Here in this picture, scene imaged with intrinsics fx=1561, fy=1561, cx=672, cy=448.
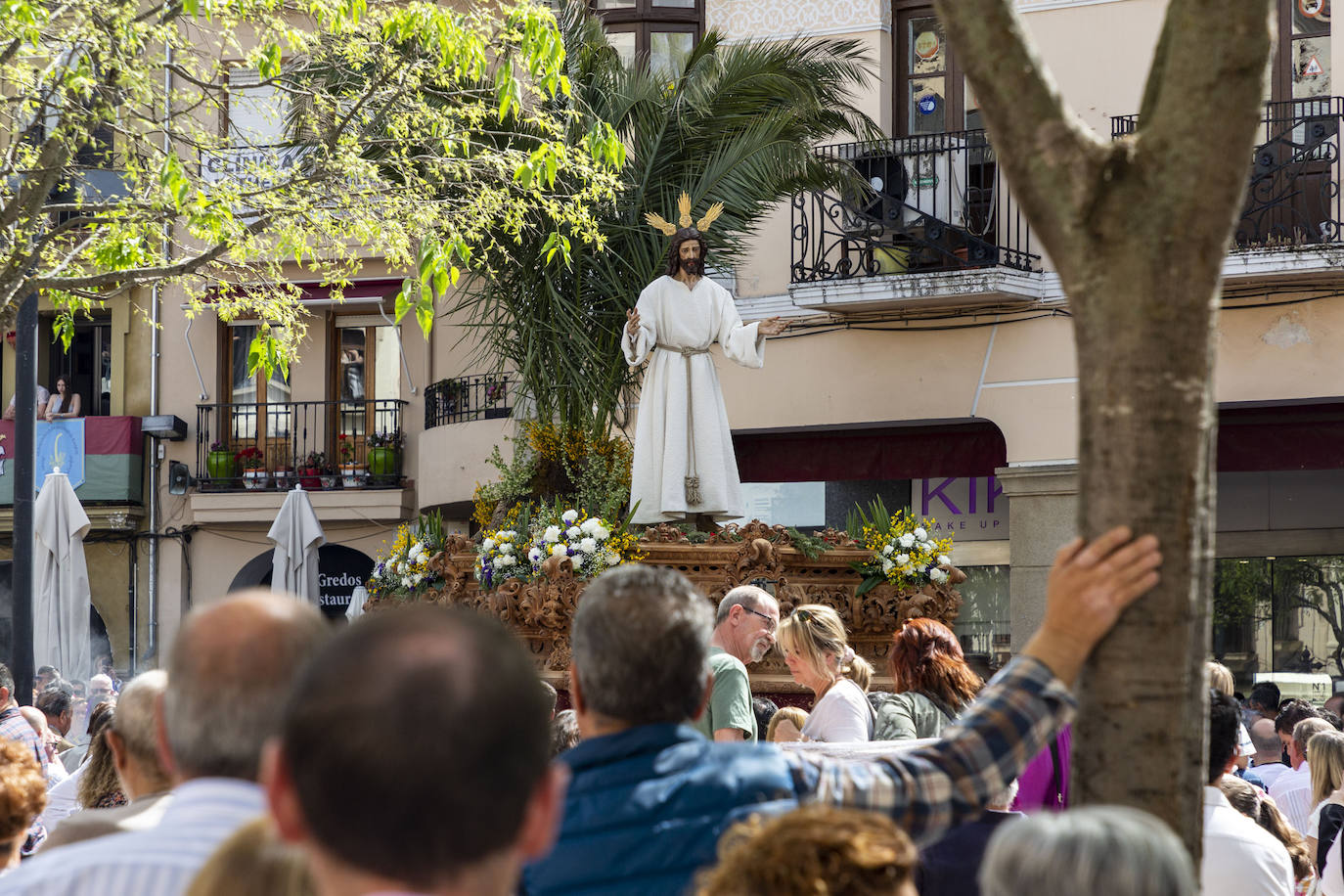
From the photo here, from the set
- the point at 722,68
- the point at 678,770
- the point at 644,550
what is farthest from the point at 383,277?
the point at 678,770

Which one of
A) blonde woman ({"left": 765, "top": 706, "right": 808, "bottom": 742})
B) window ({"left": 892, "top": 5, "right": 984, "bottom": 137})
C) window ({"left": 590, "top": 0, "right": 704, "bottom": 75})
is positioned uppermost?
window ({"left": 590, "top": 0, "right": 704, "bottom": 75})

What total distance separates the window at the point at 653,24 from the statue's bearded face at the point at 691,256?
6.94 metres

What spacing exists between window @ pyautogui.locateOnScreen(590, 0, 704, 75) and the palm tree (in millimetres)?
2105

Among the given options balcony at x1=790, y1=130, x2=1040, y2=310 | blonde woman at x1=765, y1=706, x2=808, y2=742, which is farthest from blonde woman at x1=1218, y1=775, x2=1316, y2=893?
balcony at x1=790, y1=130, x2=1040, y2=310

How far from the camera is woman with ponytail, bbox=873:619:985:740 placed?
4.68 m

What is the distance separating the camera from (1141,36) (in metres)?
14.8

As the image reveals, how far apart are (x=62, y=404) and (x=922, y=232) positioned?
516 inches

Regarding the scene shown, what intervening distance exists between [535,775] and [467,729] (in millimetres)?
110

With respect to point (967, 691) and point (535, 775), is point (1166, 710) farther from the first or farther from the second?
point (967, 691)

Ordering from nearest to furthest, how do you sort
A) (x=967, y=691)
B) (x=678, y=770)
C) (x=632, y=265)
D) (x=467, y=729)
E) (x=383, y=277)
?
(x=467, y=729)
(x=678, y=770)
(x=967, y=691)
(x=632, y=265)
(x=383, y=277)

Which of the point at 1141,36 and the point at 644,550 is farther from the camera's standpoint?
the point at 1141,36

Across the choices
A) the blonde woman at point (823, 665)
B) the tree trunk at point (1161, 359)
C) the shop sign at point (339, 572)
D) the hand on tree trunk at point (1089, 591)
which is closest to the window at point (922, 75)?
the shop sign at point (339, 572)

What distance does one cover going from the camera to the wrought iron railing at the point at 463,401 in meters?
18.5

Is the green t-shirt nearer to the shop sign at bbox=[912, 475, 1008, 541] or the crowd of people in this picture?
the crowd of people
